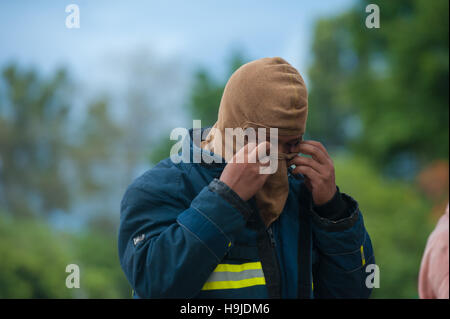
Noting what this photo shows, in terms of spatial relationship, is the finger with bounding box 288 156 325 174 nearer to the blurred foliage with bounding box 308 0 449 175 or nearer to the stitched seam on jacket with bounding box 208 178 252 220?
the stitched seam on jacket with bounding box 208 178 252 220

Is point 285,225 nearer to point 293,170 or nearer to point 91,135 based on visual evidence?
point 293,170

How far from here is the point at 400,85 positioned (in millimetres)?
10352

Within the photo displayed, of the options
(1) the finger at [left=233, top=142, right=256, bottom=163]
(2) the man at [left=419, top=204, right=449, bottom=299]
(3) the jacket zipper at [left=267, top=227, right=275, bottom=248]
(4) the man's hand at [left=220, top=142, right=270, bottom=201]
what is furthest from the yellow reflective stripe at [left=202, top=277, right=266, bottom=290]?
(2) the man at [left=419, top=204, right=449, bottom=299]

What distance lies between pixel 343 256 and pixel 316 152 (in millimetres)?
354

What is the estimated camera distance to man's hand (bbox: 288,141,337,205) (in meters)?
1.54

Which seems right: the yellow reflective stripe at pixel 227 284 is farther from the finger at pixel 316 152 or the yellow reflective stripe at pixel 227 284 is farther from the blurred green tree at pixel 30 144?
the blurred green tree at pixel 30 144

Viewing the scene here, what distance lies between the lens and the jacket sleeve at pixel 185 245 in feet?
4.46

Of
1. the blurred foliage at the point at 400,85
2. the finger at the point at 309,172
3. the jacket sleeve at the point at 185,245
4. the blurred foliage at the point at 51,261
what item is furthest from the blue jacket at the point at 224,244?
the blurred foliage at the point at 400,85

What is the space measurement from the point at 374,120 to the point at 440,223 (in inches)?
336

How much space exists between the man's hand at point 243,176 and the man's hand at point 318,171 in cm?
19

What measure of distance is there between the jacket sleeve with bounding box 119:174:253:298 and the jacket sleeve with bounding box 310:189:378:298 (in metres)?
0.32

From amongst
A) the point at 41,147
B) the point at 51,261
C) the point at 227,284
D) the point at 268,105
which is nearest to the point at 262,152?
the point at 268,105
